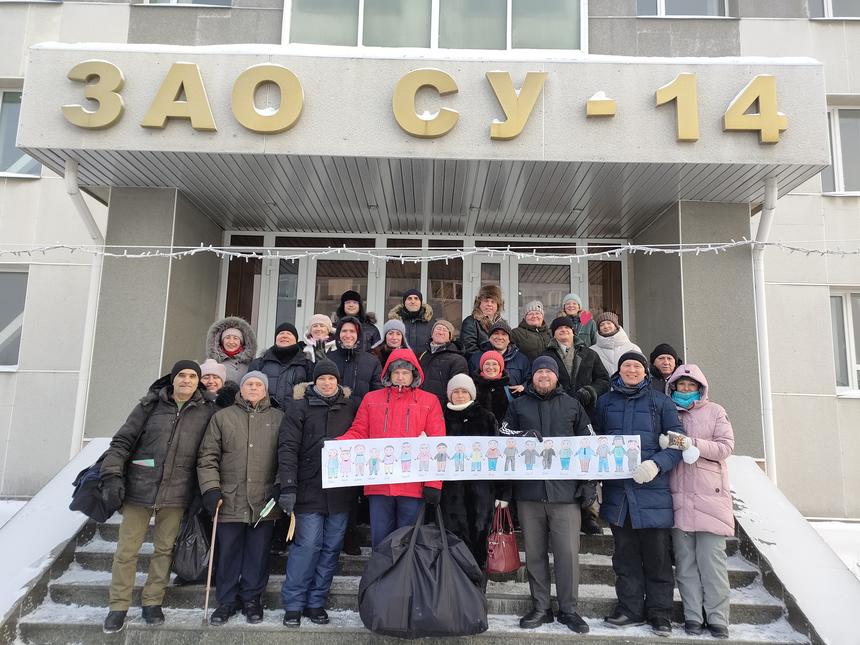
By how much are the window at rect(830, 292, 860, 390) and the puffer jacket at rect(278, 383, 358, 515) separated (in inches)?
297

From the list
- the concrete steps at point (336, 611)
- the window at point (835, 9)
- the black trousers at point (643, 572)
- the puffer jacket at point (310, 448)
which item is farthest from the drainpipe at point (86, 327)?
the window at point (835, 9)

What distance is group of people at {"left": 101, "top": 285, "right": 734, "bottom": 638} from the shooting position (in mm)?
4133

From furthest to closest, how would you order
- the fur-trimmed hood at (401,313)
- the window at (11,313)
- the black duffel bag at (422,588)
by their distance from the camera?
the window at (11,313), the fur-trimmed hood at (401,313), the black duffel bag at (422,588)

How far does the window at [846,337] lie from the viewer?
8.27 metres

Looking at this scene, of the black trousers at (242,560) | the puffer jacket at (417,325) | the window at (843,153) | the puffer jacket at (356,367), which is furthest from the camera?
the window at (843,153)

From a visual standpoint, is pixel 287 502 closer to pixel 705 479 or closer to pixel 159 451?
A: pixel 159 451

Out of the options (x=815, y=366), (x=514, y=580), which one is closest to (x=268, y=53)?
(x=514, y=580)

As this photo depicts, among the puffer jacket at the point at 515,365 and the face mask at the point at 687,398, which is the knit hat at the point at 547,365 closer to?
the puffer jacket at the point at 515,365

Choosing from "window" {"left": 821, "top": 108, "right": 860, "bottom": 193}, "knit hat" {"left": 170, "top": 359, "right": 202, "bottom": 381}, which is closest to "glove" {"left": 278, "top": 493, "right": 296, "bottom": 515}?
"knit hat" {"left": 170, "top": 359, "right": 202, "bottom": 381}

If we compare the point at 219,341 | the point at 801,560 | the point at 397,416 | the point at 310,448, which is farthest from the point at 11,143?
the point at 801,560

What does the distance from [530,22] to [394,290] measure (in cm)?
442

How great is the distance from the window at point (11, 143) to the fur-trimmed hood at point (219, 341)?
5.64 metres

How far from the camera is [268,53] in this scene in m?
6.19

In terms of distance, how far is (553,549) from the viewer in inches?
166
